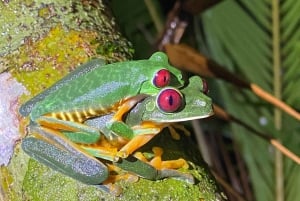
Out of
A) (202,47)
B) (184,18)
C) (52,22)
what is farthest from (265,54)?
(52,22)

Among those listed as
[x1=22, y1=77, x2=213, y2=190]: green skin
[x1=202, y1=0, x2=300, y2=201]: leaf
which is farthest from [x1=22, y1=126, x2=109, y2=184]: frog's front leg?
[x1=202, y1=0, x2=300, y2=201]: leaf

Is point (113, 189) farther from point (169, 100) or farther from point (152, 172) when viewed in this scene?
point (169, 100)

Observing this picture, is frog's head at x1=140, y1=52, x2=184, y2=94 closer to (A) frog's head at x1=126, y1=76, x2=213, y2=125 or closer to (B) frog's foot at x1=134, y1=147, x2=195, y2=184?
(A) frog's head at x1=126, y1=76, x2=213, y2=125

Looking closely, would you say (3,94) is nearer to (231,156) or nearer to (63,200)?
(63,200)

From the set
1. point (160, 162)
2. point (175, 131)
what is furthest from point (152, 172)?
point (175, 131)

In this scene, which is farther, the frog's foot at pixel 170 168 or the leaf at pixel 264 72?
the leaf at pixel 264 72

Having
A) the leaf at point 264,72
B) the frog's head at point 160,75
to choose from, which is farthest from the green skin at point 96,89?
the leaf at point 264,72

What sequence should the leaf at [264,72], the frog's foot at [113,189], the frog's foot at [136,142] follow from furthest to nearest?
1. the leaf at [264,72]
2. the frog's foot at [136,142]
3. the frog's foot at [113,189]

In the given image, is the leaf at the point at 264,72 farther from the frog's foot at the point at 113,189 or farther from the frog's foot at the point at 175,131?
the frog's foot at the point at 113,189
